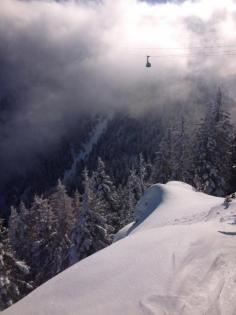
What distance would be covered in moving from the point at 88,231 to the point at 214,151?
1445cm

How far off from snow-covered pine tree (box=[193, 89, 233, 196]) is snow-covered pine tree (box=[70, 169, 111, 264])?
385 inches

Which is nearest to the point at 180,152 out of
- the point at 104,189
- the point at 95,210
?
the point at 104,189

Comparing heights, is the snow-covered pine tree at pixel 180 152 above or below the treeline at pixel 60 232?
above

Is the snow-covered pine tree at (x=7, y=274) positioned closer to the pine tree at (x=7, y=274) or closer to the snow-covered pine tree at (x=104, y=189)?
the pine tree at (x=7, y=274)

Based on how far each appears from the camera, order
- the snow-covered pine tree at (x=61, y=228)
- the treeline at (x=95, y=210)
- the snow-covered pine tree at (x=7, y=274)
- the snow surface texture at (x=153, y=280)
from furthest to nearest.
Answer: the snow-covered pine tree at (x=61, y=228) < the treeline at (x=95, y=210) < the snow-covered pine tree at (x=7, y=274) < the snow surface texture at (x=153, y=280)

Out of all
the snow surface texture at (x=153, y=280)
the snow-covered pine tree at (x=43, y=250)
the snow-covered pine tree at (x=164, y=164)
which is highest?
the snow surface texture at (x=153, y=280)

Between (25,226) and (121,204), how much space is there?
1326 cm

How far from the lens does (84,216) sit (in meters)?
34.1

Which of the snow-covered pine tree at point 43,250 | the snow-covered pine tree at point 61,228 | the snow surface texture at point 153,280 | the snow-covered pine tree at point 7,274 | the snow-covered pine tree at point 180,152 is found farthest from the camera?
the snow-covered pine tree at point 43,250

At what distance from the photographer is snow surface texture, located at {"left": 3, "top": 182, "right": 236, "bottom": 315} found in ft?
20.3

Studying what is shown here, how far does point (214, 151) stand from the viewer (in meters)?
37.3

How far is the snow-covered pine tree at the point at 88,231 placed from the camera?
33.1 meters

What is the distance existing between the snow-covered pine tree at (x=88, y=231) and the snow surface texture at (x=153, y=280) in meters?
24.1

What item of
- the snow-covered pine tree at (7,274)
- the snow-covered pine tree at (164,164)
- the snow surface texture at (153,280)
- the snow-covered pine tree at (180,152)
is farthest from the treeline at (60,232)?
the snow surface texture at (153,280)
